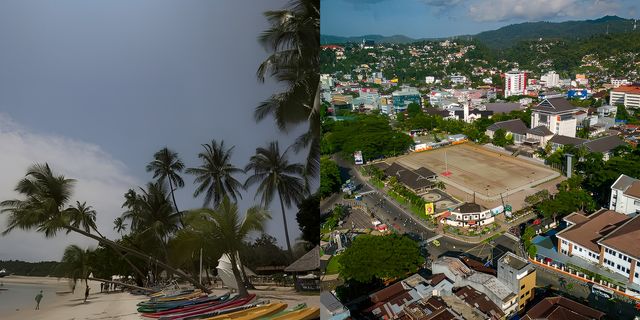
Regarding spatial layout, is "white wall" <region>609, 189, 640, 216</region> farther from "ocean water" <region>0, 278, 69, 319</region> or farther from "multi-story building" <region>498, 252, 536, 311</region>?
"ocean water" <region>0, 278, 69, 319</region>

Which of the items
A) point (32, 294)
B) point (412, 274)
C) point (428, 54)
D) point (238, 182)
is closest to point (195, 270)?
point (238, 182)

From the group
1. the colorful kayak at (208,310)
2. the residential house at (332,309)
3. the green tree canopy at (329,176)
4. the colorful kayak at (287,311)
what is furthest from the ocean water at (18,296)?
the green tree canopy at (329,176)

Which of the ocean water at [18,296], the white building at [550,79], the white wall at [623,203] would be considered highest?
the white building at [550,79]

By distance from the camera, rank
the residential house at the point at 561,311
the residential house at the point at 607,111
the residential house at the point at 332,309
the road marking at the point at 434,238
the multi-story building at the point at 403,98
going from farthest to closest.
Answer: the multi-story building at the point at 403,98
the road marking at the point at 434,238
the residential house at the point at 607,111
the residential house at the point at 561,311
the residential house at the point at 332,309

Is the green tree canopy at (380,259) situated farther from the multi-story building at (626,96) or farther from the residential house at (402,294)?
the multi-story building at (626,96)

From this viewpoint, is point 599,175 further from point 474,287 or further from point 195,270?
point 195,270

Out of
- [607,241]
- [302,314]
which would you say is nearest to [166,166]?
[302,314]
